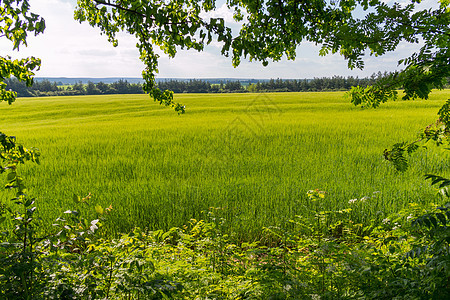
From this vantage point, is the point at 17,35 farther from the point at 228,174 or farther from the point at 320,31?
the point at 228,174

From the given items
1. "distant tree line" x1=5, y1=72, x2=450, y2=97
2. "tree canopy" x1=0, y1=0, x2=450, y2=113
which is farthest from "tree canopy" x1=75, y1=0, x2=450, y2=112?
"distant tree line" x1=5, y1=72, x2=450, y2=97

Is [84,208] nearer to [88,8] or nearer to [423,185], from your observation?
[88,8]

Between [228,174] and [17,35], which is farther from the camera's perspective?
[228,174]

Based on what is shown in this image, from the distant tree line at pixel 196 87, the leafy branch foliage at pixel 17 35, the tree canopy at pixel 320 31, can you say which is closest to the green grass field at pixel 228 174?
the tree canopy at pixel 320 31

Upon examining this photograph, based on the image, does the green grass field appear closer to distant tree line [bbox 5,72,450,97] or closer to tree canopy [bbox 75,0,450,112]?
tree canopy [bbox 75,0,450,112]

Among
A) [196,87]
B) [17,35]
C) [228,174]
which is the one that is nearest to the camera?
[17,35]

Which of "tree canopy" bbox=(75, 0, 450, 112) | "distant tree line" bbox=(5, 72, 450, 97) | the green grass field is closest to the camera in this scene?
"tree canopy" bbox=(75, 0, 450, 112)

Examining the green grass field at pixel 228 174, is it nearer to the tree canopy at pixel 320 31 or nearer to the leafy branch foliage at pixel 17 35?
the tree canopy at pixel 320 31

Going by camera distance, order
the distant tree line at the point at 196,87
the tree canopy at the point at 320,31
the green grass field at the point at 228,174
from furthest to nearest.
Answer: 1. the distant tree line at the point at 196,87
2. the green grass field at the point at 228,174
3. the tree canopy at the point at 320,31

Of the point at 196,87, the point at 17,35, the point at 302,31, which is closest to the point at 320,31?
the point at 302,31

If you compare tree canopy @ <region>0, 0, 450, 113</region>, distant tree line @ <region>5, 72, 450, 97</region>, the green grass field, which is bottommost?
the green grass field

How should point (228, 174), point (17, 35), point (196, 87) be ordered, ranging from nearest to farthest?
point (17, 35)
point (228, 174)
point (196, 87)

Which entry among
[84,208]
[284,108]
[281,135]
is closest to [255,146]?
[281,135]

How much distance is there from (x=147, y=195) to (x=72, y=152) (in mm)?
4955
